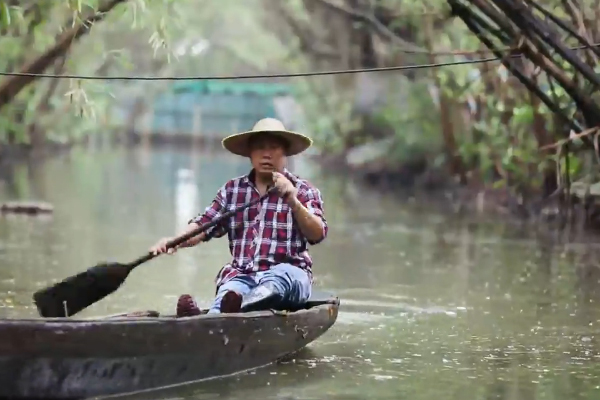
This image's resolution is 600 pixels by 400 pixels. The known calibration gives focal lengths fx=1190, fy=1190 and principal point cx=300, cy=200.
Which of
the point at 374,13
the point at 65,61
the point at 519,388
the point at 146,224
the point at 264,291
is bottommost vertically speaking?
the point at 519,388

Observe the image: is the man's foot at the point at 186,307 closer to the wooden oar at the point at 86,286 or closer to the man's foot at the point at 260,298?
the man's foot at the point at 260,298

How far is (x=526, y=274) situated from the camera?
1170 centimetres

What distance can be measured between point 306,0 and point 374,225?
11.6 m

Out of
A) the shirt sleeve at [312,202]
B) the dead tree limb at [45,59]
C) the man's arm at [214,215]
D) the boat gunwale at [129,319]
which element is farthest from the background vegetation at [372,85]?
the boat gunwale at [129,319]

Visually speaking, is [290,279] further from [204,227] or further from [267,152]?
[267,152]

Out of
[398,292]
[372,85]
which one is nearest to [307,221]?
[398,292]

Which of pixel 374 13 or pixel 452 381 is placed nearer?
pixel 452 381

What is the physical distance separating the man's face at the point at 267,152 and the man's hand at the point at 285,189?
0.28 m

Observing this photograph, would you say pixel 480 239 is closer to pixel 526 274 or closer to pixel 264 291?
pixel 526 274

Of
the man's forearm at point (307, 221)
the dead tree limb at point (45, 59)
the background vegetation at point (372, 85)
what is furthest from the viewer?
the dead tree limb at point (45, 59)

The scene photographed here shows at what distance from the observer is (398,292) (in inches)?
401

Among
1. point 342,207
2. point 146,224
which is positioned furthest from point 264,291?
point 342,207

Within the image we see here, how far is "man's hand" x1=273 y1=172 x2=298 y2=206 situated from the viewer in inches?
259

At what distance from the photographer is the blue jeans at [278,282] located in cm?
673
